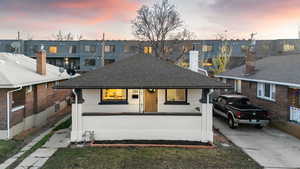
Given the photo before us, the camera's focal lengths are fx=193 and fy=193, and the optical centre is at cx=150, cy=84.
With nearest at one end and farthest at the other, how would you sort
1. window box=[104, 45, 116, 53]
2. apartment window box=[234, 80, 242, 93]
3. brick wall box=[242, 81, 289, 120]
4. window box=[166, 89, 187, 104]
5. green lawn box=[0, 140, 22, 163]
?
green lawn box=[0, 140, 22, 163]
window box=[166, 89, 187, 104]
brick wall box=[242, 81, 289, 120]
apartment window box=[234, 80, 242, 93]
window box=[104, 45, 116, 53]

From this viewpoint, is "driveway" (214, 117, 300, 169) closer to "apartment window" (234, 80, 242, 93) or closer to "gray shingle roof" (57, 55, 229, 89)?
"gray shingle roof" (57, 55, 229, 89)

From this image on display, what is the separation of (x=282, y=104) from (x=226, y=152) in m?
6.30

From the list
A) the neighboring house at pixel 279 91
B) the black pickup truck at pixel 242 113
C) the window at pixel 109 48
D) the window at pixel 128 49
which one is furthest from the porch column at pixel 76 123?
the window at pixel 109 48

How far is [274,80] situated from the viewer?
12188 mm

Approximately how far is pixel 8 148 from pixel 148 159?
6.28 m

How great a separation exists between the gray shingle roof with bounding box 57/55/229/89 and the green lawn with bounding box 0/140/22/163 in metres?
3.42

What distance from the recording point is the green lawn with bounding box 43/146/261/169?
6712 millimetres

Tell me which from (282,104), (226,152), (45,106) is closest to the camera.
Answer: (226,152)

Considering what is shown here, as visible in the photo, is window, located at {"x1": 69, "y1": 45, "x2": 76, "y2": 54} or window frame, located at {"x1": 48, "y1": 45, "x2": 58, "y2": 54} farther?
window, located at {"x1": 69, "y1": 45, "x2": 76, "y2": 54}

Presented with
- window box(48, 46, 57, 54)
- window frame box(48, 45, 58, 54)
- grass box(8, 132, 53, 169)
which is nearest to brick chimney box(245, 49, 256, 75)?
grass box(8, 132, 53, 169)

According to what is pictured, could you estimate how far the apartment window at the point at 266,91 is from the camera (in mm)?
12756

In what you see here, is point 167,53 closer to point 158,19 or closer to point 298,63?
point 158,19

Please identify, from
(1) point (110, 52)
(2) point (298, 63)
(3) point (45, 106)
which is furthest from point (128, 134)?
(1) point (110, 52)

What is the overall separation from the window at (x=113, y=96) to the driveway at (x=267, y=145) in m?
6.05
